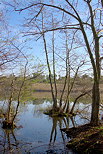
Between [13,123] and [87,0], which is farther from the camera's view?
[13,123]

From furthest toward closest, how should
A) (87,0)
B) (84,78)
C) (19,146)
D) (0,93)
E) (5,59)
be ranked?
(84,78)
(0,93)
(87,0)
(19,146)
(5,59)

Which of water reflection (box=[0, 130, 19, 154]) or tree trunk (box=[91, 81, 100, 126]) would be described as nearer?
water reflection (box=[0, 130, 19, 154])

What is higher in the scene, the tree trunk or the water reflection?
the tree trunk

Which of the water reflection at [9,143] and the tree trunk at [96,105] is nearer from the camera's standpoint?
the water reflection at [9,143]

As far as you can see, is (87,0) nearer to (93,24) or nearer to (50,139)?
(93,24)

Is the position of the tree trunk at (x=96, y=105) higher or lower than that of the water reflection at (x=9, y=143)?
higher

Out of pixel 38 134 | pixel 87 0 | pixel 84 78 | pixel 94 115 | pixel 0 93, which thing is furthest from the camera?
pixel 84 78

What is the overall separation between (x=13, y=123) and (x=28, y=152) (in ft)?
12.1

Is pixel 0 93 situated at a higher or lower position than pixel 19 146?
higher

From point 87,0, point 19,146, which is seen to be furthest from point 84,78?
point 19,146

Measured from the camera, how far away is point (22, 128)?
8.34 metres

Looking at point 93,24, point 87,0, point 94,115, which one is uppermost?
point 87,0

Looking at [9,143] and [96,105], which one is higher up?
[96,105]

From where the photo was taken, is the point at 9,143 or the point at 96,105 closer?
the point at 9,143
